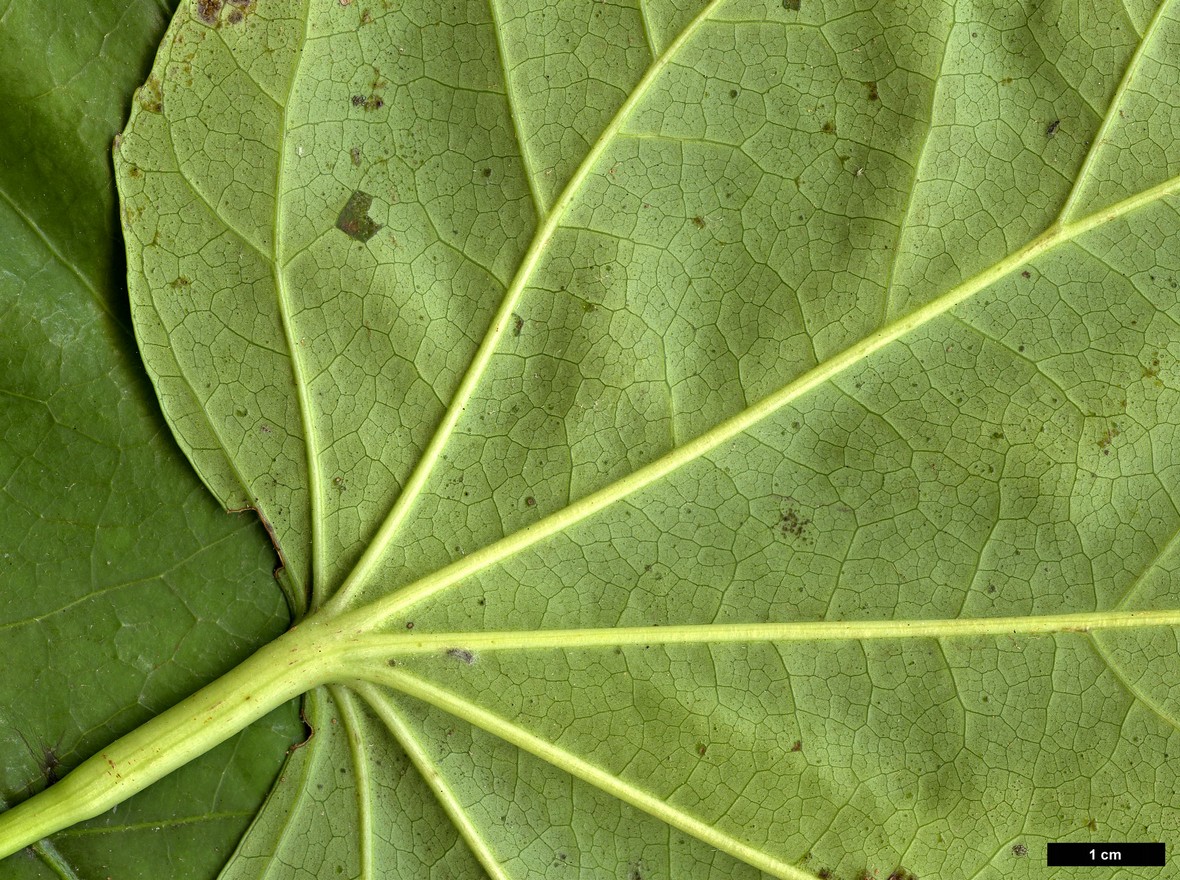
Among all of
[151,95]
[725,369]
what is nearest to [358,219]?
[151,95]

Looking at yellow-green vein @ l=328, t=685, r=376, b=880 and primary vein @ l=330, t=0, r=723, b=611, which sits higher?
primary vein @ l=330, t=0, r=723, b=611

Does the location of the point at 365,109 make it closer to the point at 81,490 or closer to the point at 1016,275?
the point at 81,490

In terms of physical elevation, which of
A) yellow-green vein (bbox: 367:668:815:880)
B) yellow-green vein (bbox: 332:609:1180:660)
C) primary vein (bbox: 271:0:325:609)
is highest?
primary vein (bbox: 271:0:325:609)

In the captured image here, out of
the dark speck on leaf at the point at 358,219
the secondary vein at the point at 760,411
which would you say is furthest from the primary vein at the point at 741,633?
the dark speck on leaf at the point at 358,219

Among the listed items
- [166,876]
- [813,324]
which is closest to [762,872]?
[813,324]

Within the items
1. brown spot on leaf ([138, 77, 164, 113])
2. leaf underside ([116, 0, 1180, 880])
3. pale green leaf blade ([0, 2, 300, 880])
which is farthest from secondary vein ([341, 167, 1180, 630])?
brown spot on leaf ([138, 77, 164, 113])

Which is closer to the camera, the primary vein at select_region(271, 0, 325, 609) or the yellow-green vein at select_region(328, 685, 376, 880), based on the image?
the primary vein at select_region(271, 0, 325, 609)

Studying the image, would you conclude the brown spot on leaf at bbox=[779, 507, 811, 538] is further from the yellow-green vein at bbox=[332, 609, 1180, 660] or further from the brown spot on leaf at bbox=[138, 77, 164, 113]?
the brown spot on leaf at bbox=[138, 77, 164, 113]

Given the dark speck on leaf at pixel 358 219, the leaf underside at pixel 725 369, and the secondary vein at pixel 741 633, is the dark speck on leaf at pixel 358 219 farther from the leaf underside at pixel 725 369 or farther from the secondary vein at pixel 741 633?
the secondary vein at pixel 741 633
